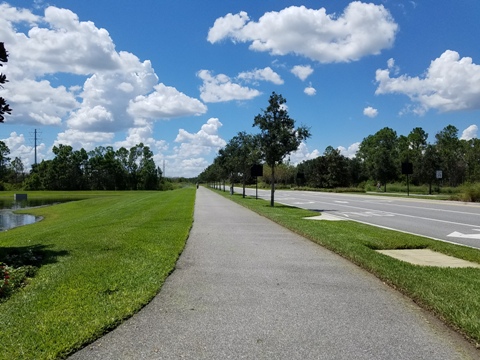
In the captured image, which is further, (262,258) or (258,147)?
(258,147)

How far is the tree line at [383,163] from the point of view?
1813 inches

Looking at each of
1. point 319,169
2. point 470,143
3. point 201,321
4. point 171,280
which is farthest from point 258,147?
point 470,143

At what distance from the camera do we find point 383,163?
65875 mm

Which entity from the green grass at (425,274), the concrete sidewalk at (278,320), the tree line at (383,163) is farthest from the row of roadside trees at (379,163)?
the concrete sidewalk at (278,320)

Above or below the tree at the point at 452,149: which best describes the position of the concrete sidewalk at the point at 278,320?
below

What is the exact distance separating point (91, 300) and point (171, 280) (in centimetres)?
152

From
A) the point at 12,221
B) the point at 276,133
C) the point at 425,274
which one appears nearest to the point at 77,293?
the point at 425,274

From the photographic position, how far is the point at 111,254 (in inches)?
330

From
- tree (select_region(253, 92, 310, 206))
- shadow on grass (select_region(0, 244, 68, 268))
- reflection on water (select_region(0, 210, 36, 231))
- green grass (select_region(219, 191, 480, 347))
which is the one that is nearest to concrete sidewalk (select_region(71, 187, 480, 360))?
green grass (select_region(219, 191, 480, 347))

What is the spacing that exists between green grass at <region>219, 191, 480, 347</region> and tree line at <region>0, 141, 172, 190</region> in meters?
107

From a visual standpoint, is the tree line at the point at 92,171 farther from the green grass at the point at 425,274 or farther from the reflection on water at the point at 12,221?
the green grass at the point at 425,274

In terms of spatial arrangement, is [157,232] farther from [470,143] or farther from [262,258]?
[470,143]

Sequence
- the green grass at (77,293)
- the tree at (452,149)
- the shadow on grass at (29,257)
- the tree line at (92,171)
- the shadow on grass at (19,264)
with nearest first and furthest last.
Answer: the green grass at (77,293) → the shadow on grass at (19,264) → the shadow on grass at (29,257) → the tree at (452,149) → the tree line at (92,171)

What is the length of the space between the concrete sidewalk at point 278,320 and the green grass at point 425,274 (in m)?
0.19
